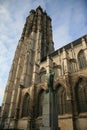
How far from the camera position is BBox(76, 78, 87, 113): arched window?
1282 centimetres

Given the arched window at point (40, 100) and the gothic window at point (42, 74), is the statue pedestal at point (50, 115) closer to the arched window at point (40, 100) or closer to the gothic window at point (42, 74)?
the arched window at point (40, 100)

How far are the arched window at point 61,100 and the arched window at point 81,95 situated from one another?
2025mm

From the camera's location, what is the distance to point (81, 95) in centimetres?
1349

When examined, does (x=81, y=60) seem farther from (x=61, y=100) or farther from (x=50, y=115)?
(x=50, y=115)

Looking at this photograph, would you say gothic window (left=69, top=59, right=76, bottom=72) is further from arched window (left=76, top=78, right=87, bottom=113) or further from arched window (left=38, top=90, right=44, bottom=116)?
arched window (left=38, top=90, right=44, bottom=116)

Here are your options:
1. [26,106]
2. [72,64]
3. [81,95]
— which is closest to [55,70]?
[72,64]

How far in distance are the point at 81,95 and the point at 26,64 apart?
16.2 m

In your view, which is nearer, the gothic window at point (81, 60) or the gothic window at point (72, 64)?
the gothic window at point (81, 60)

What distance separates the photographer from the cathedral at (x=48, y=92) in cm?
883

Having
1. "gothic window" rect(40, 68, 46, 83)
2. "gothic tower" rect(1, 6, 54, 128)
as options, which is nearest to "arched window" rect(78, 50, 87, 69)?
"gothic window" rect(40, 68, 46, 83)

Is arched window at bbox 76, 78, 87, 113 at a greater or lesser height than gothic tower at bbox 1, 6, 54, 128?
lesser

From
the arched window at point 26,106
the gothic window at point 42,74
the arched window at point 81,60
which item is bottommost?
the arched window at point 26,106

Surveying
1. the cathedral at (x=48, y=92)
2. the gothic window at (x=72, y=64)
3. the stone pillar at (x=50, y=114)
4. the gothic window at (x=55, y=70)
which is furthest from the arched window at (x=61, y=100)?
the stone pillar at (x=50, y=114)

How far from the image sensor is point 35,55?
2853 cm
